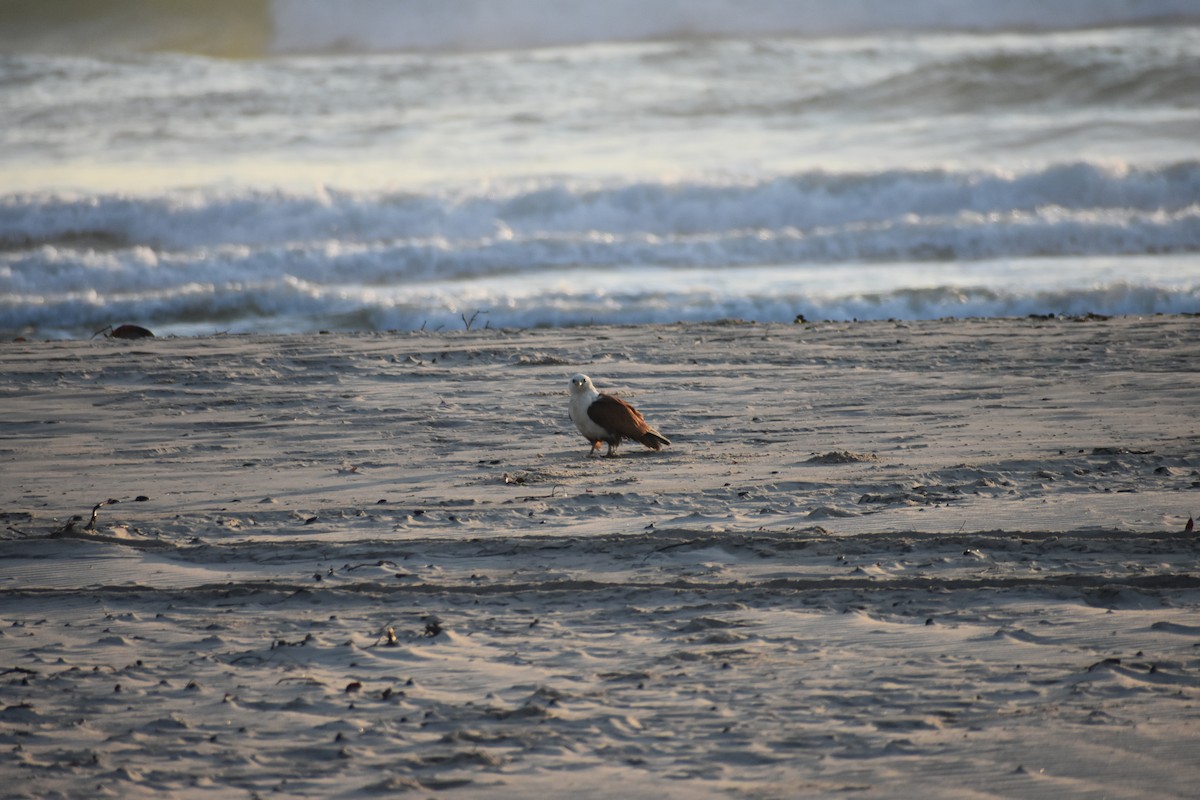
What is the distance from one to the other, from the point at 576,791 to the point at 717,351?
6.25m

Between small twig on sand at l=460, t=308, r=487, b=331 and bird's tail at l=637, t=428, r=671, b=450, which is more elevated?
small twig on sand at l=460, t=308, r=487, b=331

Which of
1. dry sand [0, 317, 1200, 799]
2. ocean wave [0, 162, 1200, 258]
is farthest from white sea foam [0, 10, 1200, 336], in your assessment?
dry sand [0, 317, 1200, 799]

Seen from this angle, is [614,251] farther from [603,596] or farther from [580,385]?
[603,596]

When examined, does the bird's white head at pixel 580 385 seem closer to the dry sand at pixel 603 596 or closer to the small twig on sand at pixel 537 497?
the dry sand at pixel 603 596

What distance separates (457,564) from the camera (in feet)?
14.1

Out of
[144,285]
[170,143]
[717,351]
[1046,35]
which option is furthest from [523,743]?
[1046,35]

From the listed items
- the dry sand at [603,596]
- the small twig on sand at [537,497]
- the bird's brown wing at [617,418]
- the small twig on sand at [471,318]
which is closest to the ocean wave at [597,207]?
the small twig on sand at [471,318]

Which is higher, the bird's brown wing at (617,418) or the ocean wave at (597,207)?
the ocean wave at (597,207)

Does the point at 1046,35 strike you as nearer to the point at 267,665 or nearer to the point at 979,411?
the point at 979,411

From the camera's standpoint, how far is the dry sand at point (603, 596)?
292 centimetres

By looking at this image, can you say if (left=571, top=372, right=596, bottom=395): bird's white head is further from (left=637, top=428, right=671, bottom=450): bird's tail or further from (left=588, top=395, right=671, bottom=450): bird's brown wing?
(left=637, top=428, right=671, bottom=450): bird's tail

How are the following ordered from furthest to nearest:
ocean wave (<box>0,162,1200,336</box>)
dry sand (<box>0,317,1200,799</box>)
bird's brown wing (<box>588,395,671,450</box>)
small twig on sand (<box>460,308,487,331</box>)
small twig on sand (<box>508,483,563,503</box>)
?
ocean wave (<box>0,162,1200,336</box>), small twig on sand (<box>460,308,487,331</box>), bird's brown wing (<box>588,395,671,450</box>), small twig on sand (<box>508,483,563,503</box>), dry sand (<box>0,317,1200,799</box>)

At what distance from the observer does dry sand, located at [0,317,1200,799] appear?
2.92m

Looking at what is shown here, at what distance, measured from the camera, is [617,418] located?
6.03m
